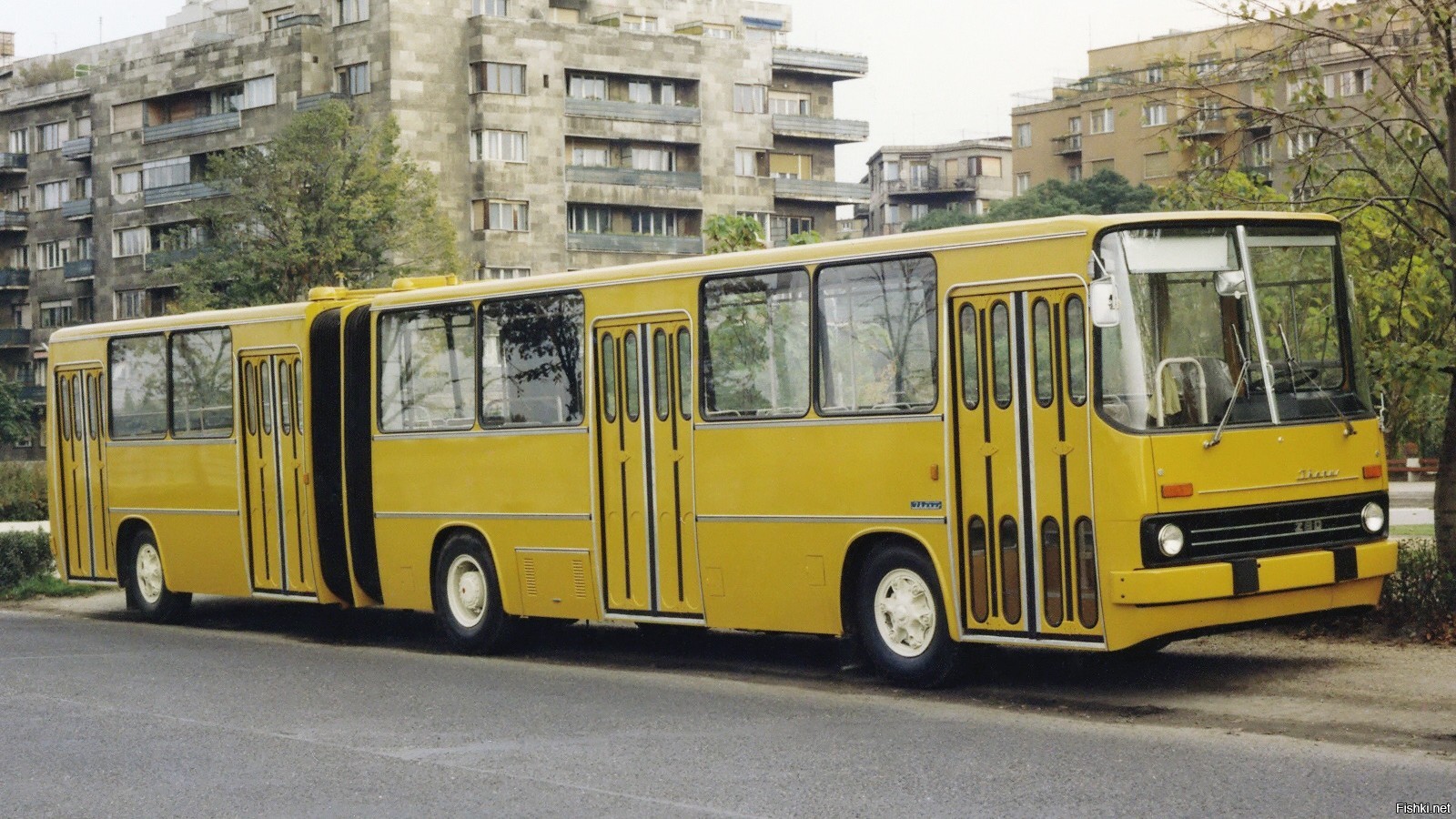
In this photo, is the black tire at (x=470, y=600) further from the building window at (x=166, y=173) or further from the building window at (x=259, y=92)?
the building window at (x=166, y=173)

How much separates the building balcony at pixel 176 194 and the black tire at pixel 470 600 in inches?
2713

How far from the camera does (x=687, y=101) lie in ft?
284

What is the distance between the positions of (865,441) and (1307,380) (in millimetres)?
2856

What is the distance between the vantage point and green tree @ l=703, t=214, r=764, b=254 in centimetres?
2812

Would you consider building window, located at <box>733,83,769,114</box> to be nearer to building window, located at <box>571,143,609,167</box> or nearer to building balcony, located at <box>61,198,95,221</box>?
building window, located at <box>571,143,609,167</box>

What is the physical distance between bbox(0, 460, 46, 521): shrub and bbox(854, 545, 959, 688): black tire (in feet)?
102

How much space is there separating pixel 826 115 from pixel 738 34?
588 centimetres

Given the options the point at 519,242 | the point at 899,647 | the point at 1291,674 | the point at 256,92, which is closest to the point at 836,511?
the point at 899,647

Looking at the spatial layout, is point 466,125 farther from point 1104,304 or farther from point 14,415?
point 1104,304

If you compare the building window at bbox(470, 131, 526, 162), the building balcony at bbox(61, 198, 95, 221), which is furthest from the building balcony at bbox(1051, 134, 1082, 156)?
the building balcony at bbox(61, 198, 95, 221)

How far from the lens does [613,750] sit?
11.0 metres

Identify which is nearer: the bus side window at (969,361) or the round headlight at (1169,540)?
the round headlight at (1169,540)

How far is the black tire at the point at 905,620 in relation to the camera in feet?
42.7

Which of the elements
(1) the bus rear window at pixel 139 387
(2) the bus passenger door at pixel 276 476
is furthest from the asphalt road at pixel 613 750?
(1) the bus rear window at pixel 139 387
